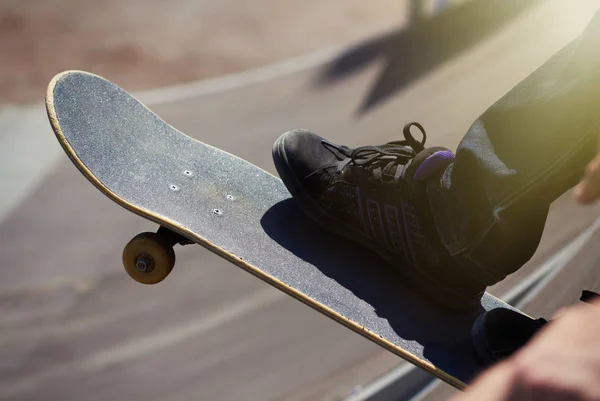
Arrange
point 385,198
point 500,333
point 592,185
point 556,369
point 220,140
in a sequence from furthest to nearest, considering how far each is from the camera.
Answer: point 220,140 → point 385,198 → point 500,333 → point 592,185 → point 556,369

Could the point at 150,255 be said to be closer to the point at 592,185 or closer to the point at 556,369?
the point at 592,185

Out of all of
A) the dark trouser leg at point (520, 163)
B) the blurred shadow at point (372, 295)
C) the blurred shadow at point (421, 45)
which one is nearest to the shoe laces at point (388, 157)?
the dark trouser leg at point (520, 163)

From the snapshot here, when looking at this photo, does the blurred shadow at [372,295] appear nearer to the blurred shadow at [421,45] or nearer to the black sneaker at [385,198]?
the black sneaker at [385,198]

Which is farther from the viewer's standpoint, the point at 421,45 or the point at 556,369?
the point at 421,45

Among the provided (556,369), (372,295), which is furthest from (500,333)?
(556,369)

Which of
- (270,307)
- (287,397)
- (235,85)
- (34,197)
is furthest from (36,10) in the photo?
(287,397)

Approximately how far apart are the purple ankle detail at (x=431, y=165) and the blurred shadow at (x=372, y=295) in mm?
448

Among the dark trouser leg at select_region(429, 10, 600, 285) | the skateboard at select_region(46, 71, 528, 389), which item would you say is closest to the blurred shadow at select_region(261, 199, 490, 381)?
the skateboard at select_region(46, 71, 528, 389)

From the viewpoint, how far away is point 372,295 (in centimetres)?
243

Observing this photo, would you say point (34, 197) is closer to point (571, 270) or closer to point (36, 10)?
point (36, 10)

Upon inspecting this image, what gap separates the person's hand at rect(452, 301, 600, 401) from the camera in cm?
62

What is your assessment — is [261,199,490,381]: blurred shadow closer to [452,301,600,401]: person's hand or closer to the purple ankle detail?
the purple ankle detail

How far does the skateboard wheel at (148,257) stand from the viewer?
2484 millimetres

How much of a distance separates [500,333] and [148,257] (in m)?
1.34
